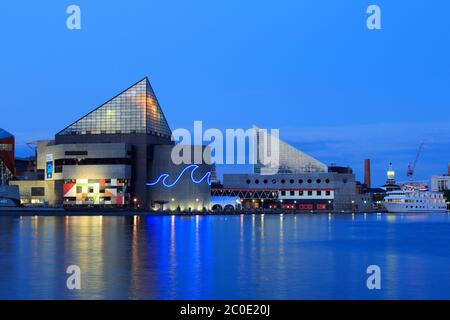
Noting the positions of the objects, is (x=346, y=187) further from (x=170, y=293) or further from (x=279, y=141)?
(x=170, y=293)

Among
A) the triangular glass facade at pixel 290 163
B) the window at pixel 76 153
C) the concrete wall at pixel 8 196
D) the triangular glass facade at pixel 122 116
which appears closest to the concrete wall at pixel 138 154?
the triangular glass facade at pixel 122 116

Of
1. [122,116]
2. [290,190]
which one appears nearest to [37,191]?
[122,116]

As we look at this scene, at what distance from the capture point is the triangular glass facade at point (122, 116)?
150m

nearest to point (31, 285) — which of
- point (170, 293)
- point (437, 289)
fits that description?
point (170, 293)

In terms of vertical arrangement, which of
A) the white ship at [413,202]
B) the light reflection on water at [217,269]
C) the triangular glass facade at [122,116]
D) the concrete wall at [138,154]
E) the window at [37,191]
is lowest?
the light reflection on water at [217,269]

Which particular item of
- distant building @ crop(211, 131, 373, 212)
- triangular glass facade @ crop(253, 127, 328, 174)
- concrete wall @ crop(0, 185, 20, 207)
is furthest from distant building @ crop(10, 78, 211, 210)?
triangular glass facade @ crop(253, 127, 328, 174)

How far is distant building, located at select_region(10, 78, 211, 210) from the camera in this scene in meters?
142

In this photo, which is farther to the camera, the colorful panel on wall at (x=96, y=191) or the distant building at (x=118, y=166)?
the distant building at (x=118, y=166)

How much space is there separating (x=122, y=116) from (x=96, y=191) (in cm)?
1941

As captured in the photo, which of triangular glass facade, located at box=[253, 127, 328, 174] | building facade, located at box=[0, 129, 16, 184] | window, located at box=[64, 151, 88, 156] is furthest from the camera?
triangular glass facade, located at box=[253, 127, 328, 174]

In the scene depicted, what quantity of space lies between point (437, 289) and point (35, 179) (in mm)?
138950

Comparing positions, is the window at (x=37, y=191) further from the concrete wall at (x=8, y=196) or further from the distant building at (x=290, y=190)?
the distant building at (x=290, y=190)

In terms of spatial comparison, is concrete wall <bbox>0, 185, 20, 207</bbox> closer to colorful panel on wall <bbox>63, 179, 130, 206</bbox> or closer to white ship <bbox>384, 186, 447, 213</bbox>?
colorful panel on wall <bbox>63, 179, 130, 206</bbox>
